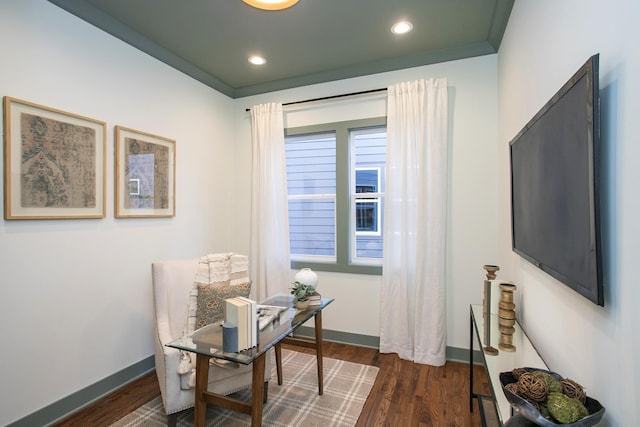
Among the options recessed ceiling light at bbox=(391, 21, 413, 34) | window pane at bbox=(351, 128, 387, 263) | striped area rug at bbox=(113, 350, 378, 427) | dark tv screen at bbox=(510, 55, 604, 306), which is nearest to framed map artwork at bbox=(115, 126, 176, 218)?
striped area rug at bbox=(113, 350, 378, 427)

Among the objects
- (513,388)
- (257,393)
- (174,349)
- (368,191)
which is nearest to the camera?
(513,388)

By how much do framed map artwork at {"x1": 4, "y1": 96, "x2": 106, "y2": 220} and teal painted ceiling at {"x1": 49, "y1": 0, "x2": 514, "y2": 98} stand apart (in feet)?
2.61

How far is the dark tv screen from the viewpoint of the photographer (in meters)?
0.92

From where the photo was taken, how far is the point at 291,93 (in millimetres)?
3648

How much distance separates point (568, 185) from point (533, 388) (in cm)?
67

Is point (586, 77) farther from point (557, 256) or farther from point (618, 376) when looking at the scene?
point (618, 376)

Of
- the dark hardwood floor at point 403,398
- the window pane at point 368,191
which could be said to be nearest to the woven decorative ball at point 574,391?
the dark hardwood floor at point 403,398

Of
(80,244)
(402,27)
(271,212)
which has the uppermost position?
A: (402,27)

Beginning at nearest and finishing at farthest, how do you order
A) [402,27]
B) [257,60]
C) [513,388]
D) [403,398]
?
[513,388]
[403,398]
[402,27]
[257,60]

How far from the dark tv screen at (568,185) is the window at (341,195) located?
1824 millimetres

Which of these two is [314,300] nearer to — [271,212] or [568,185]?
[271,212]

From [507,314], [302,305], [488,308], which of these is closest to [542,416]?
[507,314]

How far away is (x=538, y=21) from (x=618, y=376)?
1.66 meters

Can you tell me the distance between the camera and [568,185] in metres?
1.10
